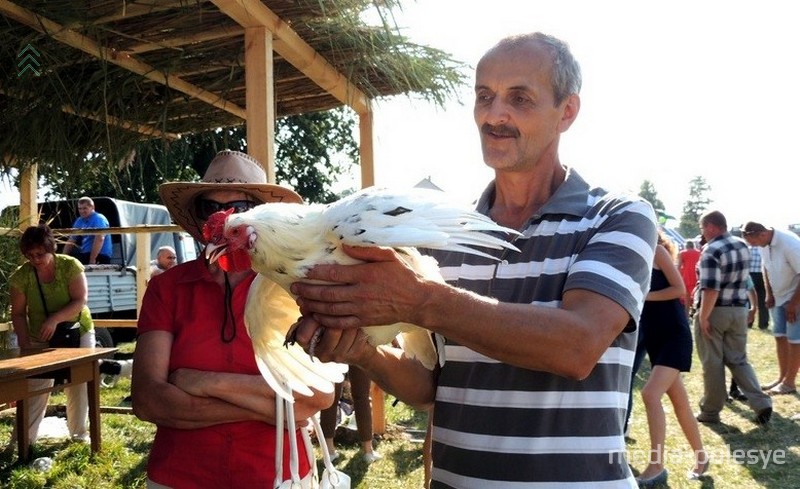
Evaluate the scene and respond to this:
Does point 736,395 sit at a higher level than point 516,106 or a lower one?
lower

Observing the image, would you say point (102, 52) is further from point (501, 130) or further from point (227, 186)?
point (501, 130)

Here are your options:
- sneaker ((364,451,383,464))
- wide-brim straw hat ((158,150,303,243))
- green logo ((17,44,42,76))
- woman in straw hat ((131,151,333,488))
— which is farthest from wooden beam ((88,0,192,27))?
sneaker ((364,451,383,464))

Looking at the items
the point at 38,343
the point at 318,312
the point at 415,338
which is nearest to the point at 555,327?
the point at 318,312

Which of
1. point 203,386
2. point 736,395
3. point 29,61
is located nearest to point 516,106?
point 203,386

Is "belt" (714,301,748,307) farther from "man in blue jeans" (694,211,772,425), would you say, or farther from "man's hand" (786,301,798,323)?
"man's hand" (786,301,798,323)

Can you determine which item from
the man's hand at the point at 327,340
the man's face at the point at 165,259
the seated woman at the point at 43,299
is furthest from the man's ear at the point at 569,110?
the man's face at the point at 165,259

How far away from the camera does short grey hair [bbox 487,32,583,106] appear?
1.53 m

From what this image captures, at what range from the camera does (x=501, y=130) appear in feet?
5.06

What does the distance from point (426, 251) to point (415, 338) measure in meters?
0.25

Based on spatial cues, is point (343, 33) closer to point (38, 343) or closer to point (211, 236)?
point (211, 236)

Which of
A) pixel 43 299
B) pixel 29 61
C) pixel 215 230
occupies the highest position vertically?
pixel 29 61

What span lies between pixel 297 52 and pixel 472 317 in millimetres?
2502

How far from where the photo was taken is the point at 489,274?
1.58 metres

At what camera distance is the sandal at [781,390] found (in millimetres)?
6984
